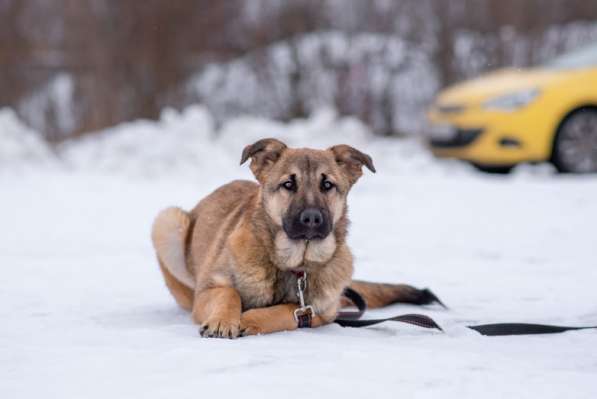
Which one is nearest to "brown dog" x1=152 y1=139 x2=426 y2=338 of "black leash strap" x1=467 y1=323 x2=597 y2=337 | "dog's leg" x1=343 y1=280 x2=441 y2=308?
"dog's leg" x1=343 y1=280 x2=441 y2=308

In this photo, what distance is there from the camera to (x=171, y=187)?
1173 centimetres

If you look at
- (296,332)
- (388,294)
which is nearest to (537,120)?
(388,294)

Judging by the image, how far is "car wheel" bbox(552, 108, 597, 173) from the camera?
39.3 feet

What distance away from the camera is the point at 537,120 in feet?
39.3

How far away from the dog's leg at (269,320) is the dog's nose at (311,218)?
1.50 ft

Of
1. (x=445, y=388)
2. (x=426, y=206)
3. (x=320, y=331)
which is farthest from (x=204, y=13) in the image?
(x=445, y=388)

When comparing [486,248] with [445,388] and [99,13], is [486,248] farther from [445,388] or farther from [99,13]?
[99,13]

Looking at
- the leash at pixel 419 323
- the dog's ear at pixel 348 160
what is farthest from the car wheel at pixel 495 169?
the leash at pixel 419 323

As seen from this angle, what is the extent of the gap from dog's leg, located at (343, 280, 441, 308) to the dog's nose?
3.12 ft

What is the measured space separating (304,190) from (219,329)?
1.00 meters

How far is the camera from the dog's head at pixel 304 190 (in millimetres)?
4711

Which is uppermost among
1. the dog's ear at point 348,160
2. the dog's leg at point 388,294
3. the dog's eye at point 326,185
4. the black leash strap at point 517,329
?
the dog's ear at point 348,160

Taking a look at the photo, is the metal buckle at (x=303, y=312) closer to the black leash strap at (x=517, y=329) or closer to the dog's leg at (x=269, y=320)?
the dog's leg at (x=269, y=320)

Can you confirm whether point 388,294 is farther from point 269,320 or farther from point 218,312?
point 218,312
